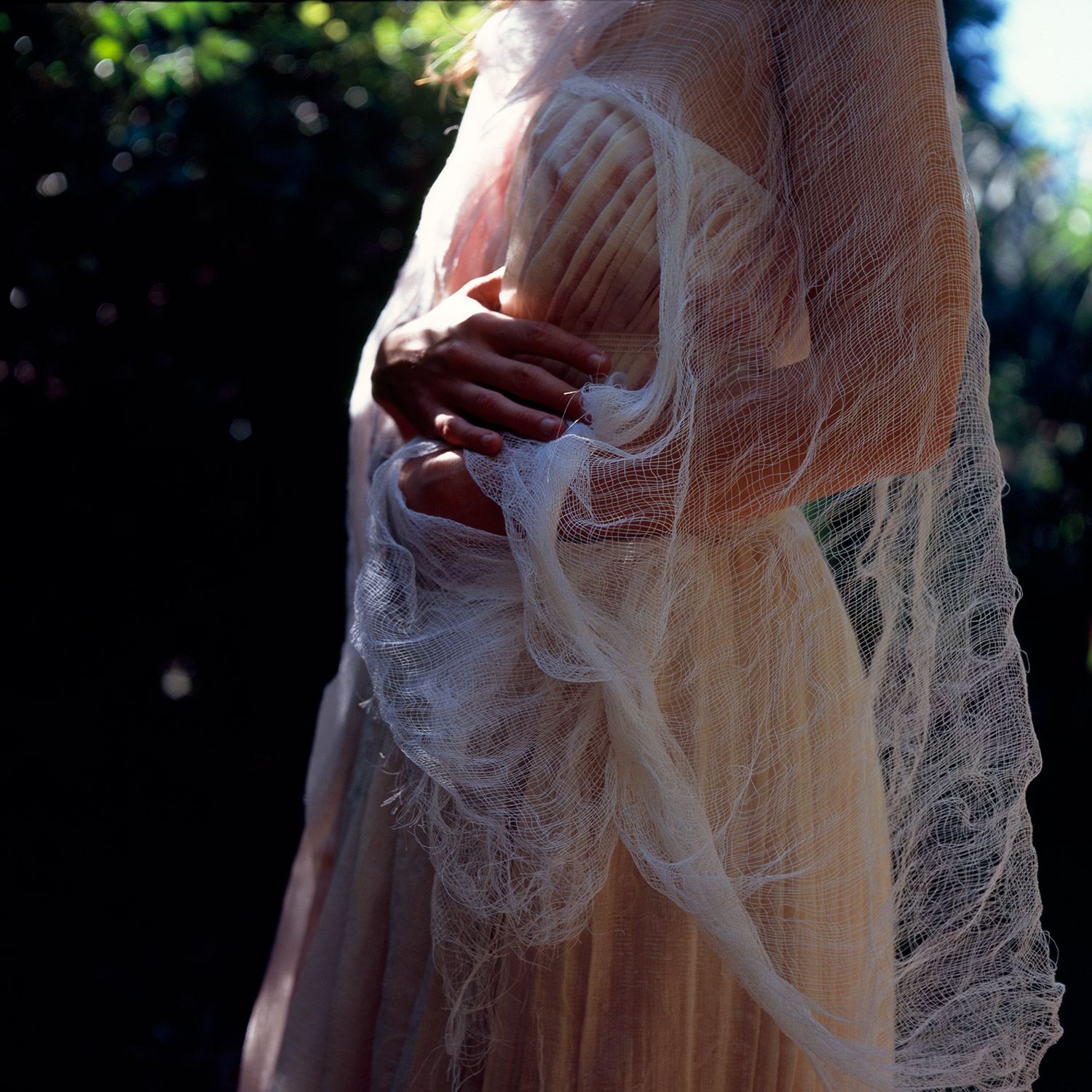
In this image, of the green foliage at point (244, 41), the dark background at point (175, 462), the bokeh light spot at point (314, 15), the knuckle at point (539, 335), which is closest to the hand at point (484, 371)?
the knuckle at point (539, 335)

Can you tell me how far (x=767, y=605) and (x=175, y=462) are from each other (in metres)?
1.83

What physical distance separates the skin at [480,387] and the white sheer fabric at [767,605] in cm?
4

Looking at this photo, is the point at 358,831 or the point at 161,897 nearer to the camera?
the point at 358,831

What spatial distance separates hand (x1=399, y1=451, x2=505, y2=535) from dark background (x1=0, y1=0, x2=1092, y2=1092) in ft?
4.69

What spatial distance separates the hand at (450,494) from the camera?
0.97m

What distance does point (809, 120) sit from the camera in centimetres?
90

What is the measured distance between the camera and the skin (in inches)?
37.7

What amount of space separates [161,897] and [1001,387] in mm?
4845

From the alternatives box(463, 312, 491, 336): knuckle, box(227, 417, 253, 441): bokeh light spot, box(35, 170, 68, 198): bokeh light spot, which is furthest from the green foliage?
box(463, 312, 491, 336): knuckle

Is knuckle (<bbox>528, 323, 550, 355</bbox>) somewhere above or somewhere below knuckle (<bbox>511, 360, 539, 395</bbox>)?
above

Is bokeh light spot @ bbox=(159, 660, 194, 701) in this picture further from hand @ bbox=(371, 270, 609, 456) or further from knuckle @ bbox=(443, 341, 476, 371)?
knuckle @ bbox=(443, 341, 476, 371)

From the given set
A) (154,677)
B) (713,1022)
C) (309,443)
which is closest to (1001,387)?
(309,443)

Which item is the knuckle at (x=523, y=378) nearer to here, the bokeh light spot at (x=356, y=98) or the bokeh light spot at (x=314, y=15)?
the bokeh light spot at (x=356, y=98)

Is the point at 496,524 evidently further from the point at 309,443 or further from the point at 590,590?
the point at 309,443
